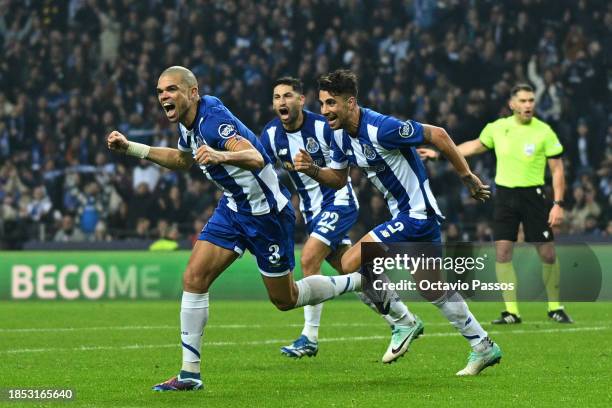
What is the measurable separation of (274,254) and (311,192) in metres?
2.77

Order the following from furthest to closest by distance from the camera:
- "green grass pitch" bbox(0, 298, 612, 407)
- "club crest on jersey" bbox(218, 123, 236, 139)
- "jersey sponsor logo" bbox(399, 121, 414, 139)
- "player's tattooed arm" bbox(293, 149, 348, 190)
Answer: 1. "jersey sponsor logo" bbox(399, 121, 414, 139)
2. "player's tattooed arm" bbox(293, 149, 348, 190)
3. "club crest on jersey" bbox(218, 123, 236, 139)
4. "green grass pitch" bbox(0, 298, 612, 407)

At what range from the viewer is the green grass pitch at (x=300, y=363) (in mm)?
7461

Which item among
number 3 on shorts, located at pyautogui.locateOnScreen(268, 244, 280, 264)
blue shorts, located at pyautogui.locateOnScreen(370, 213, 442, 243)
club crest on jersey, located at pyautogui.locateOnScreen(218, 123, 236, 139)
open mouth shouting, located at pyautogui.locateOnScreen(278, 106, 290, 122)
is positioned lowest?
number 3 on shorts, located at pyautogui.locateOnScreen(268, 244, 280, 264)

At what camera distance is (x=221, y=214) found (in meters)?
8.24

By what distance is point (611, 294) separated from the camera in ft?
56.0

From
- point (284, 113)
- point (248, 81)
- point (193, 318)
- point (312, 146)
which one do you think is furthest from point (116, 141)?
point (248, 81)

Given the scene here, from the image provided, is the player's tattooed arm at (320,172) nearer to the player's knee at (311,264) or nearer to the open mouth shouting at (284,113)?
the player's knee at (311,264)

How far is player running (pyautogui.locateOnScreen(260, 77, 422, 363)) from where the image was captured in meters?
10.6

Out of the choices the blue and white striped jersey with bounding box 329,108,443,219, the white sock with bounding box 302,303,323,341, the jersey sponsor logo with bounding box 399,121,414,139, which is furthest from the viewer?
the white sock with bounding box 302,303,323,341

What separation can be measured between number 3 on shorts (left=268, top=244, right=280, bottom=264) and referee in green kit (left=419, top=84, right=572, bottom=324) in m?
5.67

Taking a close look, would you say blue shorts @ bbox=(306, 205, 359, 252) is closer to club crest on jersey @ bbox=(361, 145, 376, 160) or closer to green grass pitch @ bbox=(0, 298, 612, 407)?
green grass pitch @ bbox=(0, 298, 612, 407)

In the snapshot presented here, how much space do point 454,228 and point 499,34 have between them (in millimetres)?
4999

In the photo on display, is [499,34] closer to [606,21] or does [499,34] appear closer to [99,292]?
[606,21]

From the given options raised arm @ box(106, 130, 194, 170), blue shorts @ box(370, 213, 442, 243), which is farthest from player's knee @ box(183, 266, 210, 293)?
blue shorts @ box(370, 213, 442, 243)
